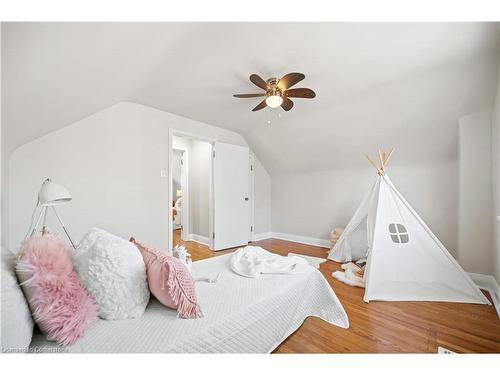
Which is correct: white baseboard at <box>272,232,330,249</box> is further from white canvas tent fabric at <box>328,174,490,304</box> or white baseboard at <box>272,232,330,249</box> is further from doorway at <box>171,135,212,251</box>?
white canvas tent fabric at <box>328,174,490,304</box>

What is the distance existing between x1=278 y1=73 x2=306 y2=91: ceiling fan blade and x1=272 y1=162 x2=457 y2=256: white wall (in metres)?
2.13

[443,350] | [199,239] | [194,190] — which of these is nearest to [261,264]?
[443,350]

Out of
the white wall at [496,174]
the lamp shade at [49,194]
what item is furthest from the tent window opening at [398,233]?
the lamp shade at [49,194]

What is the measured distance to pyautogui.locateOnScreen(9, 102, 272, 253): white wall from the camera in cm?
225

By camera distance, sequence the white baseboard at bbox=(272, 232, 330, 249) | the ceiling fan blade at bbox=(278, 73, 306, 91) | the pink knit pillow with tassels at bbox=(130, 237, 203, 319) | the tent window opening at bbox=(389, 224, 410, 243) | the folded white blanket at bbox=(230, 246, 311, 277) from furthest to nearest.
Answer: the white baseboard at bbox=(272, 232, 330, 249) < the tent window opening at bbox=(389, 224, 410, 243) < the ceiling fan blade at bbox=(278, 73, 306, 91) < the folded white blanket at bbox=(230, 246, 311, 277) < the pink knit pillow with tassels at bbox=(130, 237, 203, 319)

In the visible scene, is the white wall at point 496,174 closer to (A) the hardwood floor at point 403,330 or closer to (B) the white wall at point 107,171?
(A) the hardwood floor at point 403,330

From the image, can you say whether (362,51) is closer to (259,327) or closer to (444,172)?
(444,172)

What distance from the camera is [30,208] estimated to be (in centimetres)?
226

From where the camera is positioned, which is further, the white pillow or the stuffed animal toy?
the stuffed animal toy

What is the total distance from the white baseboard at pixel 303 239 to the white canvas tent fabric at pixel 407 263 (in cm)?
174

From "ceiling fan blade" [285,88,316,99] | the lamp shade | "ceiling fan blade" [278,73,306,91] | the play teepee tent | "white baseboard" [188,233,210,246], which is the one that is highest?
"ceiling fan blade" [278,73,306,91]

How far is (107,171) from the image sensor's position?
9.04ft

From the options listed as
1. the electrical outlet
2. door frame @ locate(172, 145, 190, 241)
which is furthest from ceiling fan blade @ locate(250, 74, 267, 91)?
door frame @ locate(172, 145, 190, 241)

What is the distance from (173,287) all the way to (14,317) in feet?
1.74
